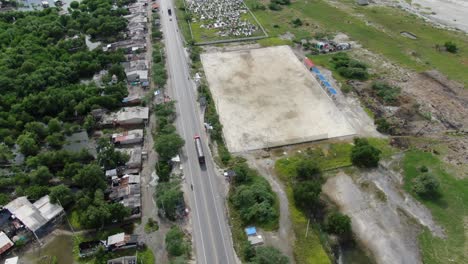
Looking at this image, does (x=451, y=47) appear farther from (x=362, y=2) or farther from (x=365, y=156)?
(x=365, y=156)

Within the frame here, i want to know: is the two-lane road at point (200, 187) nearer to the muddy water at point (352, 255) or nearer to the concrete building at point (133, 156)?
the concrete building at point (133, 156)

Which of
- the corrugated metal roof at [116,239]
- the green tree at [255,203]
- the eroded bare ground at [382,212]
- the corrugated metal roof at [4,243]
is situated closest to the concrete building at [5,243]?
the corrugated metal roof at [4,243]

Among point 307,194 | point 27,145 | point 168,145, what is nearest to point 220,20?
point 168,145

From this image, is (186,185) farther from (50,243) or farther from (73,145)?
(73,145)

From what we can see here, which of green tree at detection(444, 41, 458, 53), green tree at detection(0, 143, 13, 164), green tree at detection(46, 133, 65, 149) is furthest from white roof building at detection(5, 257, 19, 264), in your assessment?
green tree at detection(444, 41, 458, 53)

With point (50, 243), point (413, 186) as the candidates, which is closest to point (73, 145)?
point (50, 243)

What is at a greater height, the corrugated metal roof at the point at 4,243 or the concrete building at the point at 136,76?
the concrete building at the point at 136,76

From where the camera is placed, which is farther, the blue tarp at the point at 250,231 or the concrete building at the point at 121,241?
the blue tarp at the point at 250,231
